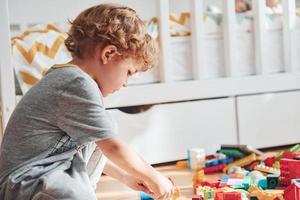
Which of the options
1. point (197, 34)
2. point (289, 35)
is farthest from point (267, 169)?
point (289, 35)

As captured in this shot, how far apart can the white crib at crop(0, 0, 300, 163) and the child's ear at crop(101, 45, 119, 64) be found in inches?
25.2

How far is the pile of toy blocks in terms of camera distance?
1.19m

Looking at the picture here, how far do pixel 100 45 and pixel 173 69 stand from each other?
0.76 metres

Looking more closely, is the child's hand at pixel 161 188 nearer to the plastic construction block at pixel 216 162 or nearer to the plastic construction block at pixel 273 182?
the plastic construction block at pixel 273 182

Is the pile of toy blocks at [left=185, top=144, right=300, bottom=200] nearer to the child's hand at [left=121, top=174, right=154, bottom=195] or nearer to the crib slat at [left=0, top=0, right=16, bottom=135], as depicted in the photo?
the child's hand at [left=121, top=174, right=154, bottom=195]

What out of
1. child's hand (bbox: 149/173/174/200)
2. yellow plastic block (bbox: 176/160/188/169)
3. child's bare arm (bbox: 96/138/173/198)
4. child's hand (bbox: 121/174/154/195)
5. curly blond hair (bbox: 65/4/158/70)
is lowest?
yellow plastic block (bbox: 176/160/188/169)

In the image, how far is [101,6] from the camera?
1.07 meters

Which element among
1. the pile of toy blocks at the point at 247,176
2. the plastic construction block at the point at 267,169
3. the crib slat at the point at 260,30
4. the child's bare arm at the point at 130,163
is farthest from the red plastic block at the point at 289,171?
the crib slat at the point at 260,30

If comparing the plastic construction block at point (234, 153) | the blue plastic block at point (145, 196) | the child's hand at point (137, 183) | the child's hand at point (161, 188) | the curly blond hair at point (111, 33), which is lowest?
the plastic construction block at point (234, 153)

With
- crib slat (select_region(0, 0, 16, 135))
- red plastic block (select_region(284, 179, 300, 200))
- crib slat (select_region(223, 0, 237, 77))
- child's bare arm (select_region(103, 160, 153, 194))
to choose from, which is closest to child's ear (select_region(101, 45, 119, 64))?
child's bare arm (select_region(103, 160, 153, 194))

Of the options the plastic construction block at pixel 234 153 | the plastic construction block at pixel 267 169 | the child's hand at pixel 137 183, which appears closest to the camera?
the child's hand at pixel 137 183

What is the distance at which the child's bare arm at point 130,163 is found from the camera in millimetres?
997

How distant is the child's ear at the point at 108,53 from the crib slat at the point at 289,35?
105cm

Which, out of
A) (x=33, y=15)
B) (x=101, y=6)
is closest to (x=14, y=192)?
(x=101, y=6)
